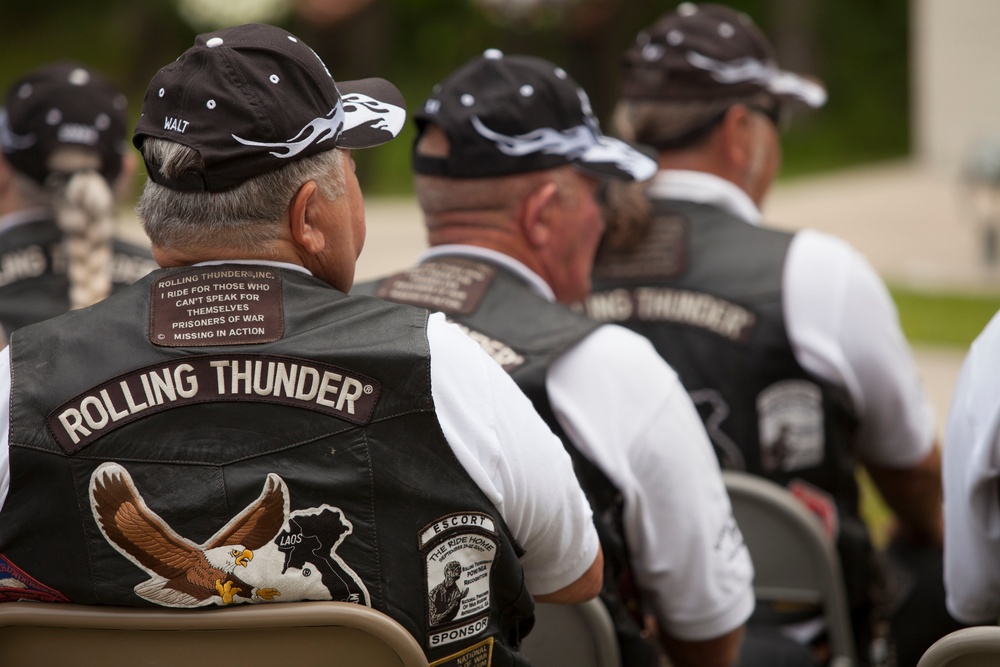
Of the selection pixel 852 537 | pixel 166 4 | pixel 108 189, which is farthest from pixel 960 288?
pixel 166 4

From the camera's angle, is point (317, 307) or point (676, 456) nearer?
point (317, 307)

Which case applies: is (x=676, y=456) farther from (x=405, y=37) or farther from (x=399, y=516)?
(x=405, y=37)

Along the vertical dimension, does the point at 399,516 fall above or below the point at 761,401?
above

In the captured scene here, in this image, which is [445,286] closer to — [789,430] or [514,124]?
[514,124]

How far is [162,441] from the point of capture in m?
1.56

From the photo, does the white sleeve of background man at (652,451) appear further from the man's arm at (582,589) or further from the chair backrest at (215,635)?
the chair backrest at (215,635)

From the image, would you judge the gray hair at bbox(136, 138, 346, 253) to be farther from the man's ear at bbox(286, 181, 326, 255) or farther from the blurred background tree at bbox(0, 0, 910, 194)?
the blurred background tree at bbox(0, 0, 910, 194)

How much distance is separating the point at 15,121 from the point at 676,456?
2.22 metres

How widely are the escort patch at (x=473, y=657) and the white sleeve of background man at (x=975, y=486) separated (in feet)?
2.90

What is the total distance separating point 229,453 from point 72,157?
207 cm

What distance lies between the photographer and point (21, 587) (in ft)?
5.33

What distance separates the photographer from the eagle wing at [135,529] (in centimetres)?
156

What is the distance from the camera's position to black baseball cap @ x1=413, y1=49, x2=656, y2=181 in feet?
7.54

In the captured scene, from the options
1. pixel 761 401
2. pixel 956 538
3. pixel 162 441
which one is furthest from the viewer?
pixel 761 401
